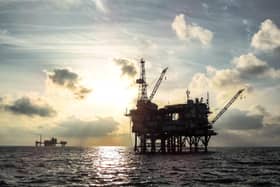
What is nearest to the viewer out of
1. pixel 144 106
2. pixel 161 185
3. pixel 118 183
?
pixel 161 185

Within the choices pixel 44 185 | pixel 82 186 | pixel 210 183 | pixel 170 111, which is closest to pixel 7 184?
pixel 44 185

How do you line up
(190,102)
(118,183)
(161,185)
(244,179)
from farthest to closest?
(190,102)
(244,179)
(118,183)
(161,185)

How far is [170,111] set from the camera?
10062 cm

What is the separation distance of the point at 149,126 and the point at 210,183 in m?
64.3

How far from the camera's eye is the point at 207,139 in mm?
109125

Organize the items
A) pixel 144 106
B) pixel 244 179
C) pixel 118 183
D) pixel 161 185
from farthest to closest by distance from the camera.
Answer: pixel 144 106, pixel 244 179, pixel 118 183, pixel 161 185

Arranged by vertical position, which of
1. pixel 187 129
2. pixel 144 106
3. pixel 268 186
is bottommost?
pixel 268 186

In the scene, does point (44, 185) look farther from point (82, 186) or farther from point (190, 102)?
point (190, 102)

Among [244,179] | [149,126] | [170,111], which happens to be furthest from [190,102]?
[244,179]

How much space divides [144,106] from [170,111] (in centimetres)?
860

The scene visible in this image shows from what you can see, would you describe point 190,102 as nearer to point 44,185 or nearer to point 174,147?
point 174,147

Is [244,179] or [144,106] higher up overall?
[144,106]

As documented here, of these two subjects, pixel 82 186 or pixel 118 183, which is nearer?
pixel 82 186

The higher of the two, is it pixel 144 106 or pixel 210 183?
pixel 144 106
